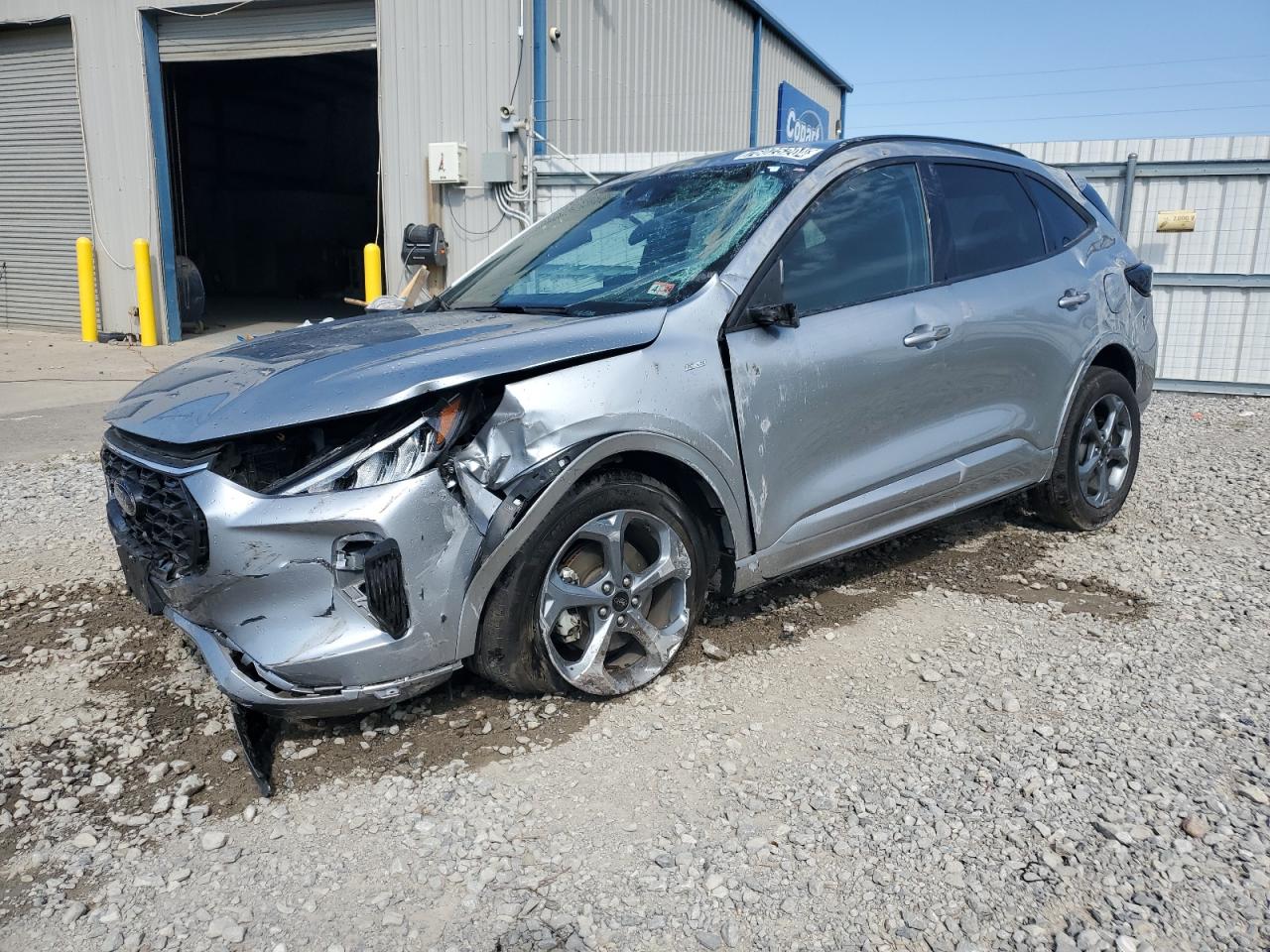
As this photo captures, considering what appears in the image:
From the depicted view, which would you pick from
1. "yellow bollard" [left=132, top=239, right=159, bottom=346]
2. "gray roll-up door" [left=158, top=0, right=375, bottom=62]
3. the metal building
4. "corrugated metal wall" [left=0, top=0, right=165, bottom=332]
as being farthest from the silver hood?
"corrugated metal wall" [left=0, top=0, right=165, bottom=332]

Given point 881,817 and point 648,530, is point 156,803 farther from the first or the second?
point 881,817

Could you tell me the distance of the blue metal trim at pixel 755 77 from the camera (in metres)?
18.0

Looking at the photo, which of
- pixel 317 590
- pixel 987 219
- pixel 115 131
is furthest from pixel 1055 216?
pixel 115 131

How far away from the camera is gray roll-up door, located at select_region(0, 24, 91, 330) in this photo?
13453mm

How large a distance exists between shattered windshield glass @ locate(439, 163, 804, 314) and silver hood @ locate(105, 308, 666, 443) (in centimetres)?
25

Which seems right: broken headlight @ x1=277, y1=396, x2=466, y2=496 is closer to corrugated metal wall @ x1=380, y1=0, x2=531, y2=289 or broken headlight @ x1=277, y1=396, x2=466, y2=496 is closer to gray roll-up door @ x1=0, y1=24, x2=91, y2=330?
corrugated metal wall @ x1=380, y1=0, x2=531, y2=289

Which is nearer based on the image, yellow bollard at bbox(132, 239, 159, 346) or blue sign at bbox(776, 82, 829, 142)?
yellow bollard at bbox(132, 239, 159, 346)

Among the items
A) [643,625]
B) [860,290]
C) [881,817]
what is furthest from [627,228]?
[881,817]

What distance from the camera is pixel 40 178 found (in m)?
13.8

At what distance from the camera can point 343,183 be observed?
27.1 meters

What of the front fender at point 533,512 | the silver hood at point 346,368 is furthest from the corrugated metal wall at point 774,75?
the front fender at point 533,512

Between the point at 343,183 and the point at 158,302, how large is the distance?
14893 millimetres

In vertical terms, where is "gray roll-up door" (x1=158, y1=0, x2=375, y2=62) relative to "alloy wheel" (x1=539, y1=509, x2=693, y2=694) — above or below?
above

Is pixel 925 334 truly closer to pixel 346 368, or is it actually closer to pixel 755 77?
pixel 346 368
